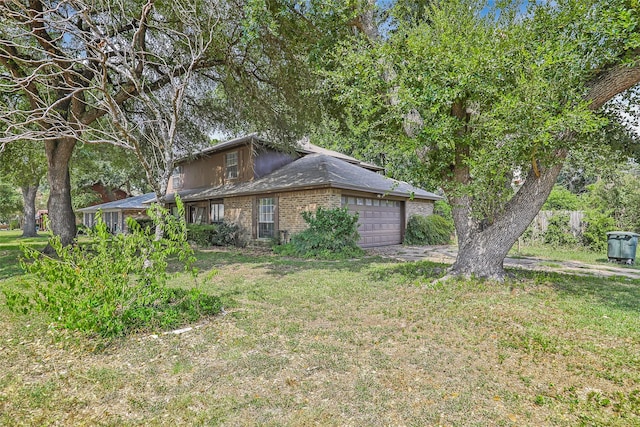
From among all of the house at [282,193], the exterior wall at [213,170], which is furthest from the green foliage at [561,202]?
the exterior wall at [213,170]

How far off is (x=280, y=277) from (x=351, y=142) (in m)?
3.47

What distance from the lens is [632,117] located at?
22.4 feet

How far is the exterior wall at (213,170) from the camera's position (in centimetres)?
1530

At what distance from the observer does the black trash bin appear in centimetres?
927

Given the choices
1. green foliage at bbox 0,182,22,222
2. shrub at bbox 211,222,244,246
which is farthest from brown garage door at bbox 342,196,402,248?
green foliage at bbox 0,182,22,222

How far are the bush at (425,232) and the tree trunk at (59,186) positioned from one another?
1333 cm

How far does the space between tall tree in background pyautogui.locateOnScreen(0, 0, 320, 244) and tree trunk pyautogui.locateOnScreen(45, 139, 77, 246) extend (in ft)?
0.11

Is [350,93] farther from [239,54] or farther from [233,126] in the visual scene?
[233,126]

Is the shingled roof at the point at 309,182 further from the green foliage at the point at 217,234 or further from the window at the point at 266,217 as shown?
the green foliage at the point at 217,234

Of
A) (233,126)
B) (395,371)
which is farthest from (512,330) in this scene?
(233,126)

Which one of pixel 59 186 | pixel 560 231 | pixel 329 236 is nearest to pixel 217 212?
pixel 59 186

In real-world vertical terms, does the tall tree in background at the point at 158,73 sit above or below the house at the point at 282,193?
above

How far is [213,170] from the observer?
17062 millimetres

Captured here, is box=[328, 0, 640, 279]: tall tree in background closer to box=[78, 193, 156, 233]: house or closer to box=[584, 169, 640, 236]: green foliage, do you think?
box=[584, 169, 640, 236]: green foliage
